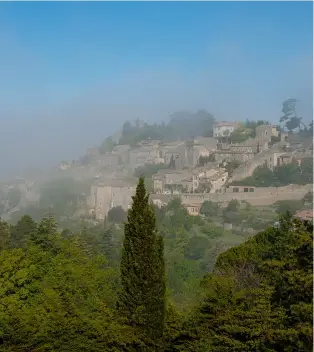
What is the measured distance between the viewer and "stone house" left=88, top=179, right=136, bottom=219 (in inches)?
1923

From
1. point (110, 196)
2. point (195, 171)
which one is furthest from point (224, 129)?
point (110, 196)

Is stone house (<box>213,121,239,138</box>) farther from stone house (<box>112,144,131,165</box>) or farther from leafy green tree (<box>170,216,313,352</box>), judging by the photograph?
leafy green tree (<box>170,216,313,352</box>)

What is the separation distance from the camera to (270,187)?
4538 cm

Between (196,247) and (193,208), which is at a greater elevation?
(193,208)

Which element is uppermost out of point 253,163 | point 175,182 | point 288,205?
point 253,163

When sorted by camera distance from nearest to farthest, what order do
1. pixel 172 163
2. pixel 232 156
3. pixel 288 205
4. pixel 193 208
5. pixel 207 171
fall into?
pixel 288 205 → pixel 193 208 → pixel 207 171 → pixel 232 156 → pixel 172 163

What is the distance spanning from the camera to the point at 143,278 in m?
8.56

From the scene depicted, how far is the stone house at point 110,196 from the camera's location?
4884cm

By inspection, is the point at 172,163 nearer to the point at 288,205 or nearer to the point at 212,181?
the point at 212,181

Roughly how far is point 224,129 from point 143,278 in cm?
6306

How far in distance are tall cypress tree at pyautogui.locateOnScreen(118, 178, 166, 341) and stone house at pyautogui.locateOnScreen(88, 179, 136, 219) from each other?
128 ft

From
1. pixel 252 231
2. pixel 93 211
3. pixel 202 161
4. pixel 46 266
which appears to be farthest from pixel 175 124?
pixel 46 266

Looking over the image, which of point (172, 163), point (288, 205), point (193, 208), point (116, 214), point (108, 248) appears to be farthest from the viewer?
point (172, 163)

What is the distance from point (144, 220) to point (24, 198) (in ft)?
196
